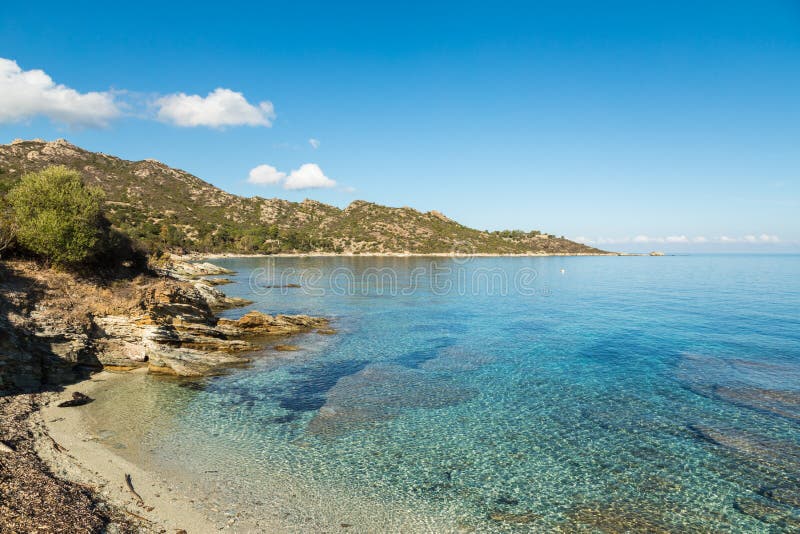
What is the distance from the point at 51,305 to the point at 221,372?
1074cm

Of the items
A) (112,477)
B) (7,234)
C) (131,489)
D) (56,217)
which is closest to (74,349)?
(7,234)

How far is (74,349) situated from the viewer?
23.5 metres

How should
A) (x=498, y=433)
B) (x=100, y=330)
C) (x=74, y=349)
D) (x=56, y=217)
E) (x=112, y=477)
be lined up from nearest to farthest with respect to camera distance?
(x=112, y=477) < (x=498, y=433) < (x=74, y=349) < (x=100, y=330) < (x=56, y=217)

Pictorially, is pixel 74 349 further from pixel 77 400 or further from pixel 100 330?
pixel 77 400

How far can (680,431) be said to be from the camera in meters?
18.5

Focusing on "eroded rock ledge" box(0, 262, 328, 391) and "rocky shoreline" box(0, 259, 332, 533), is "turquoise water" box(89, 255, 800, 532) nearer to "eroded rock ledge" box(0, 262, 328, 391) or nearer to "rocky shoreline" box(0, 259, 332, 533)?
"rocky shoreline" box(0, 259, 332, 533)

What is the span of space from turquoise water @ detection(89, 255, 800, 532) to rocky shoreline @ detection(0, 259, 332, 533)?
291 centimetres

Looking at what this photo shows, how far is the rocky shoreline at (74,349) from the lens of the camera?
10.9 meters

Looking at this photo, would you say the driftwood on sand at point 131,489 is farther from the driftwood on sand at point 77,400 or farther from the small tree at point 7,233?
the small tree at point 7,233

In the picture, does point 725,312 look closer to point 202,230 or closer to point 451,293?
point 451,293

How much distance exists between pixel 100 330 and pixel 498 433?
2524 cm

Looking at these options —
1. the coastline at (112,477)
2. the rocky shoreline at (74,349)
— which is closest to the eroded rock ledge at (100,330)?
the rocky shoreline at (74,349)

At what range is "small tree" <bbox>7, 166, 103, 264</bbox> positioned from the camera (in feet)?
91.6

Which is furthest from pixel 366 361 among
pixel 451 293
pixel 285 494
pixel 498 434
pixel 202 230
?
pixel 202 230
